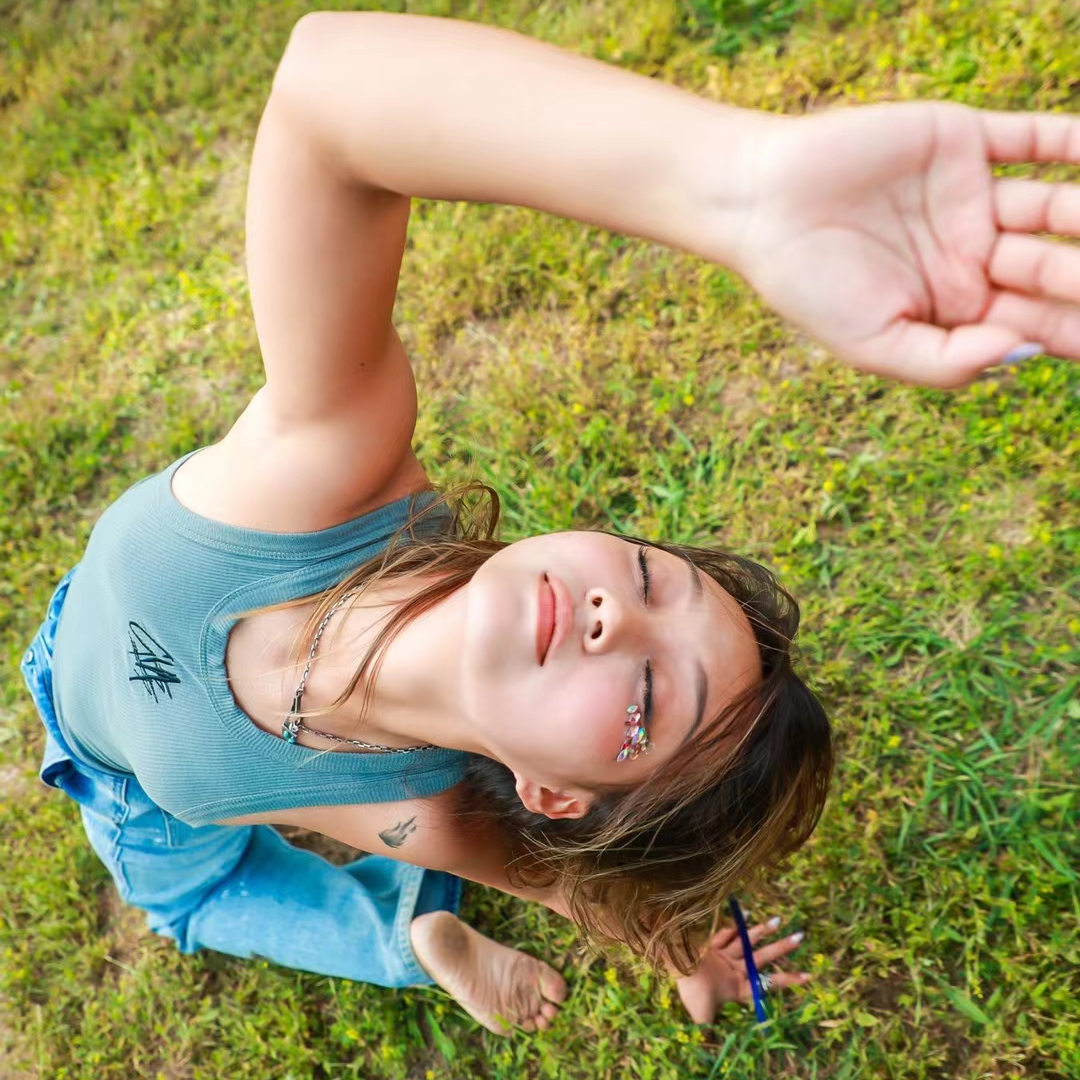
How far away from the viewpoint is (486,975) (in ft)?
8.80

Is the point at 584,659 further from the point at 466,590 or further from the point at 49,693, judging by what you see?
the point at 49,693

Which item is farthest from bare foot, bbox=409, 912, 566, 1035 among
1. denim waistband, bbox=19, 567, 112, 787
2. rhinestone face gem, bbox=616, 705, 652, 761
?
rhinestone face gem, bbox=616, 705, 652, 761

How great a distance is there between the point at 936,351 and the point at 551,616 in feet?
2.87

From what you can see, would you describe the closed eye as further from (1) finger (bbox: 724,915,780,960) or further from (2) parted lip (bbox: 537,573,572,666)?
(1) finger (bbox: 724,915,780,960)

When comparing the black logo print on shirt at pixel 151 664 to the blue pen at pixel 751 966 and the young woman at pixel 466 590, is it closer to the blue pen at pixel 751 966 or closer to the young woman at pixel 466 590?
the young woman at pixel 466 590

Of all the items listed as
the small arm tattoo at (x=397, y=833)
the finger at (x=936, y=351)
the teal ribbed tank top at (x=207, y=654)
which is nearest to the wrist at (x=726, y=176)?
the finger at (x=936, y=351)

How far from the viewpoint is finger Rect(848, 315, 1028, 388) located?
3.66 feet

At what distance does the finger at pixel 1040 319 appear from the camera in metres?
1.17

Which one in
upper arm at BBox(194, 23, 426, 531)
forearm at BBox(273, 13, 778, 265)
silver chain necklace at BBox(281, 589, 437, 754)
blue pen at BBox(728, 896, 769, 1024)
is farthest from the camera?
blue pen at BBox(728, 896, 769, 1024)

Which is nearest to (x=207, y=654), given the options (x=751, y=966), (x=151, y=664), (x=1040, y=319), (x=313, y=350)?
(x=151, y=664)

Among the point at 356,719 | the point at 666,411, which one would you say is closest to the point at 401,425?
the point at 356,719

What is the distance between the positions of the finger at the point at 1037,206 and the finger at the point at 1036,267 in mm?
19

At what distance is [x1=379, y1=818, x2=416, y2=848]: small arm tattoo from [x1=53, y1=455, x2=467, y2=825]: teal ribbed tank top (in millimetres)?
73

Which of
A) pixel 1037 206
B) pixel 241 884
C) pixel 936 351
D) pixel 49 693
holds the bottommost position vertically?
pixel 241 884
